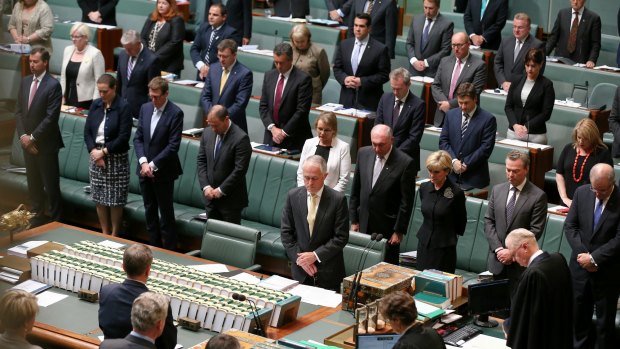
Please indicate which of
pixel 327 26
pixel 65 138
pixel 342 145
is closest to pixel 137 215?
pixel 65 138

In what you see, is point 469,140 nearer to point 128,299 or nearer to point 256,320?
point 256,320

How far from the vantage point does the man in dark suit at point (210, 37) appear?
397 inches

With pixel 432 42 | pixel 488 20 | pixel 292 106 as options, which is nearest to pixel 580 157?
pixel 292 106

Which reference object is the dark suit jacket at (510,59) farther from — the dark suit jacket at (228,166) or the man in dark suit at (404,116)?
the dark suit jacket at (228,166)

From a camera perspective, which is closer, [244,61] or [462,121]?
[462,121]

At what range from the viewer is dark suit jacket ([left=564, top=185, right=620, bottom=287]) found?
6.37 metres

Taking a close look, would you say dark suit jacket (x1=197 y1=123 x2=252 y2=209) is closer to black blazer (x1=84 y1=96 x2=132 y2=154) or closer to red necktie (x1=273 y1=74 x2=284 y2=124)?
black blazer (x1=84 y1=96 x2=132 y2=154)

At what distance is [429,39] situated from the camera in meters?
10.3

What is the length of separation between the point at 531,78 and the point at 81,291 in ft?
16.1

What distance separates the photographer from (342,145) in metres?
7.34

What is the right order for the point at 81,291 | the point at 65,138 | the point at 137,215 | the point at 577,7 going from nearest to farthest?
the point at 81,291 < the point at 137,215 < the point at 65,138 < the point at 577,7

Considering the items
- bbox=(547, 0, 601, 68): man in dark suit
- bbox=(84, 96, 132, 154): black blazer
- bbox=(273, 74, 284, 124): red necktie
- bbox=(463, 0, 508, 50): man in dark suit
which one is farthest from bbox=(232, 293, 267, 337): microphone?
bbox=(463, 0, 508, 50): man in dark suit

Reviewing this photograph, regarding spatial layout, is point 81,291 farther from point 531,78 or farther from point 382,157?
point 531,78

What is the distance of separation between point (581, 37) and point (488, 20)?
1.17 meters
